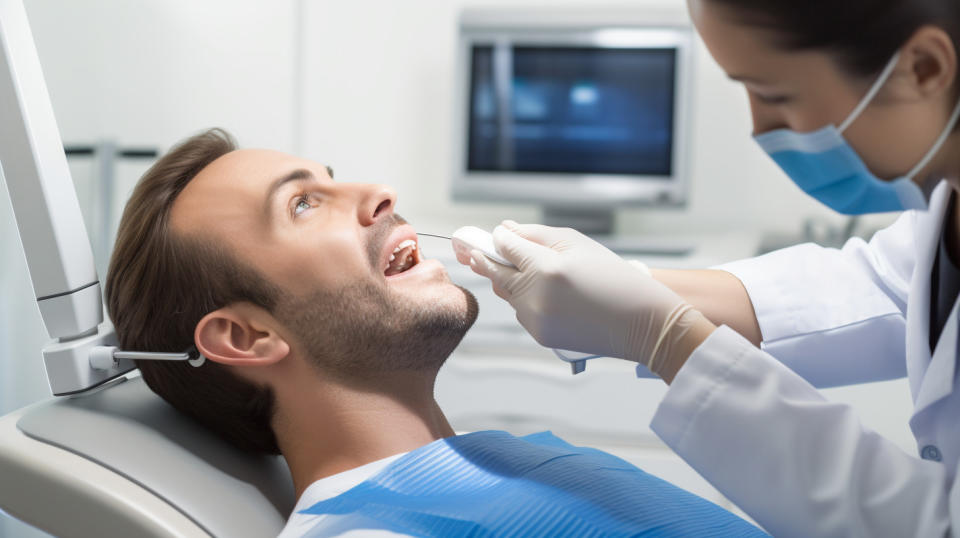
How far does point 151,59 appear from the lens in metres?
2.36

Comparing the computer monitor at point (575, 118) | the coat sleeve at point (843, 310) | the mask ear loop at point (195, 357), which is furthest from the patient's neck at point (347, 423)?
the computer monitor at point (575, 118)

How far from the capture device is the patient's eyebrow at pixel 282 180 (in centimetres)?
121

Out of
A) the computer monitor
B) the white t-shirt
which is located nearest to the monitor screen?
the computer monitor

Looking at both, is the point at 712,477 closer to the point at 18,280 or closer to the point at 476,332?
the point at 476,332

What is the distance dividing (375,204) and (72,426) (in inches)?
19.1

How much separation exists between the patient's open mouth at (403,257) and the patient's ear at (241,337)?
19 cm

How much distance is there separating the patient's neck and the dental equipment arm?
27cm

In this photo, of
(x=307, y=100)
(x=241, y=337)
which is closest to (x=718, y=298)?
(x=241, y=337)

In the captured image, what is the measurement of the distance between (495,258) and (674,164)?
1.61 meters

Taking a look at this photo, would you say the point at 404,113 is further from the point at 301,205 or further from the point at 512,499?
the point at 512,499

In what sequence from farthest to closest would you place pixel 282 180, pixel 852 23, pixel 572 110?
1. pixel 572 110
2. pixel 282 180
3. pixel 852 23

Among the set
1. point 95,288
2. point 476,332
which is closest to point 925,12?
point 95,288

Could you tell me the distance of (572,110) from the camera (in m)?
2.67

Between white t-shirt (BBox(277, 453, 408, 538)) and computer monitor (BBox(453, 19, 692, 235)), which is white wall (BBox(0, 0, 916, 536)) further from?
white t-shirt (BBox(277, 453, 408, 538))
